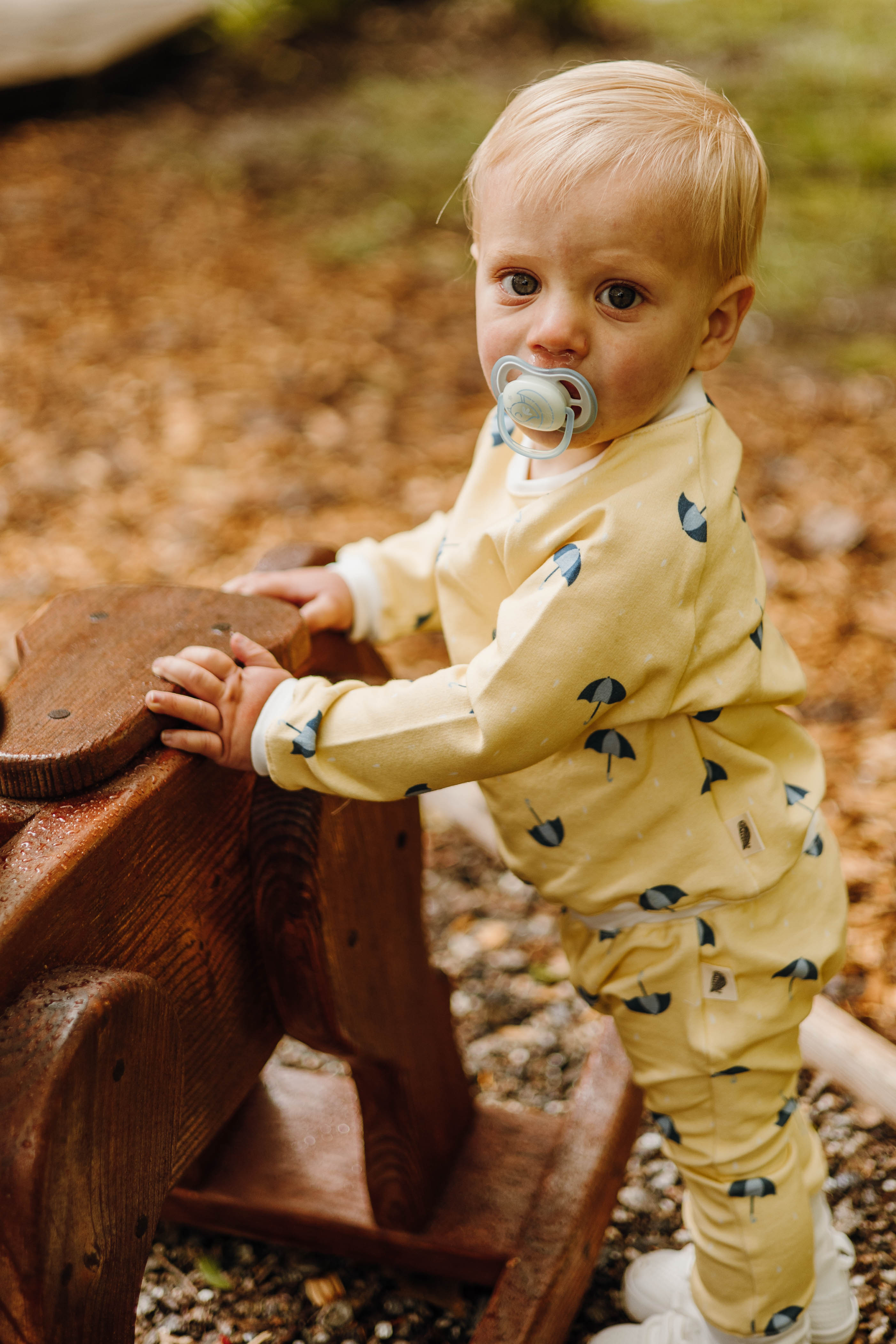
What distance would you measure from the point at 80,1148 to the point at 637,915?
0.66m

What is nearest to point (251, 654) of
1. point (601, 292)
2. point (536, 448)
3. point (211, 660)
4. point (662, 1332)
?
point (211, 660)

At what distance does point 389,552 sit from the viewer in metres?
1.52

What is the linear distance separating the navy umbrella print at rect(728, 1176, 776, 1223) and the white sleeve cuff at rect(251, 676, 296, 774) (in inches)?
28.9

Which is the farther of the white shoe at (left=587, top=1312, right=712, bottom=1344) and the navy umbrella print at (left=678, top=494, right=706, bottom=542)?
the white shoe at (left=587, top=1312, right=712, bottom=1344)

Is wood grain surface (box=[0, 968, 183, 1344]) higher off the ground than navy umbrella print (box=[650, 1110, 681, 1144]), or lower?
higher

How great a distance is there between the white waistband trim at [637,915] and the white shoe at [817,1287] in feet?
1.49

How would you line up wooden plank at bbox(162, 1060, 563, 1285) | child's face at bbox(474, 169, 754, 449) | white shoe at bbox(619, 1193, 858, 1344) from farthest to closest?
wooden plank at bbox(162, 1060, 563, 1285)
white shoe at bbox(619, 1193, 858, 1344)
child's face at bbox(474, 169, 754, 449)

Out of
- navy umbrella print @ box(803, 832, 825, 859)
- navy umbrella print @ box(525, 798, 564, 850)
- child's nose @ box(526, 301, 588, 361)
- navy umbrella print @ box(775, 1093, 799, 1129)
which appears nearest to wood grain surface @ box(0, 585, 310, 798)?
navy umbrella print @ box(525, 798, 564, 850)

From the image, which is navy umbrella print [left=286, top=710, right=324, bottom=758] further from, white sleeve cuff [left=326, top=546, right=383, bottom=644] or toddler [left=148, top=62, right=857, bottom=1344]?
white sleeve cuff [left=326, top=546, right=383, bottom=644]

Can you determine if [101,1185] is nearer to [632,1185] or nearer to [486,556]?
[486,556]

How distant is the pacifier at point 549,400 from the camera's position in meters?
1.11

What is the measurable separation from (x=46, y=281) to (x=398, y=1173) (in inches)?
170

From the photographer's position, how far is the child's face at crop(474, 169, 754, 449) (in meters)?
1.08

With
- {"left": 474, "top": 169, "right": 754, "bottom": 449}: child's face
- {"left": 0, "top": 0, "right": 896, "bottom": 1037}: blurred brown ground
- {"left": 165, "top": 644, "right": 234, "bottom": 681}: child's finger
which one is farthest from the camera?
{"left": 0, "top": 0, "right": 896, "bottom": 1037}: blurred brown ground
